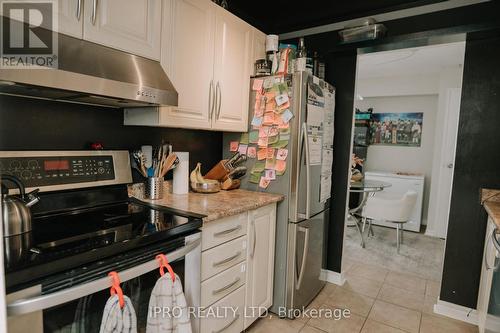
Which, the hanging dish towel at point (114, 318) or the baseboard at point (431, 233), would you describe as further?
the baseboard at point (431, 233)

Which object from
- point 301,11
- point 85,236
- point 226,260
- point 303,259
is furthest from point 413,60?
point 85,236

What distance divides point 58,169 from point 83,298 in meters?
0.75

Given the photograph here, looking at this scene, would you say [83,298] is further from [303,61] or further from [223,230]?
[303,61]

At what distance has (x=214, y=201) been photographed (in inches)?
72.1

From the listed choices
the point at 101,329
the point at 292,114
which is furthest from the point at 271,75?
the point at 101,329

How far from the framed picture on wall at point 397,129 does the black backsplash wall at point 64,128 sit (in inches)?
159

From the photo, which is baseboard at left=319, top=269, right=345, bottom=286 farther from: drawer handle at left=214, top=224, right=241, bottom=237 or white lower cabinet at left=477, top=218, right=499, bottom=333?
drawer handle at left=214, top=224, right=241, bottom=237

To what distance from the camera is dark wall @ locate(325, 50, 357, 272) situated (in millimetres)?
2564

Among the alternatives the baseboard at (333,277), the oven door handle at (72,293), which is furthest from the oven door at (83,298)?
the baseboard at (333,277)

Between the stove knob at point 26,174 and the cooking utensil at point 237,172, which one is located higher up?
the stove knob at point 26,174

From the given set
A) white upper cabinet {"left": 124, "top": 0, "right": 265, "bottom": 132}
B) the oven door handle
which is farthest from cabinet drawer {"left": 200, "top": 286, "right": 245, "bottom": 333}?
white upper cabinet {"left": 124, "top": 0, "right": 265, "bottom": 132}

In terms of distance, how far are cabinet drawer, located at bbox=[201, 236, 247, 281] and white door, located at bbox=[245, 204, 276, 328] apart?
9cm

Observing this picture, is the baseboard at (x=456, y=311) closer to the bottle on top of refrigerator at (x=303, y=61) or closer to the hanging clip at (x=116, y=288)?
the bottle on top of refrigerator at (x=303, y=61)

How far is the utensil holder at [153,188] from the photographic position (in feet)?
5.83
